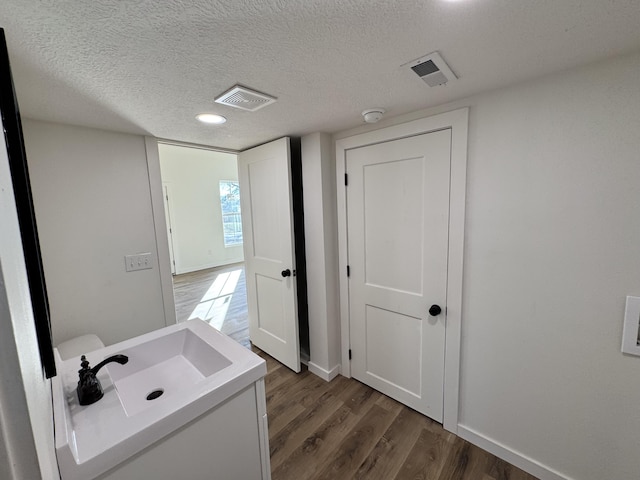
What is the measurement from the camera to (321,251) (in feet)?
6.98

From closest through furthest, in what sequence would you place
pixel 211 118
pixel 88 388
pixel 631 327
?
pixel 88 388
pixel 631 327
pixel 211 118

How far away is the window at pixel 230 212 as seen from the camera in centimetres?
667

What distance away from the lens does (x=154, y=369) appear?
1.29 metres

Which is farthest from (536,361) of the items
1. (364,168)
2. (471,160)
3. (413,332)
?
(364,168)

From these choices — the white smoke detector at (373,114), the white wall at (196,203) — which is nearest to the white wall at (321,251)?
the white smoke detector at (373,114)

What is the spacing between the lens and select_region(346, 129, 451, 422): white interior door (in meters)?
1.63

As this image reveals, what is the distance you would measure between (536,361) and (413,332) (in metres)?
0.66

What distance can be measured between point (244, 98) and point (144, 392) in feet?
4.73

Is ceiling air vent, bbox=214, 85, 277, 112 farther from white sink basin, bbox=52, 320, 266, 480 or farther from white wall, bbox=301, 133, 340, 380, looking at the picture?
white sink basin, bbox=52, 320, 266, 480

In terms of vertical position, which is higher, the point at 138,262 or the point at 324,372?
the point at 138,262

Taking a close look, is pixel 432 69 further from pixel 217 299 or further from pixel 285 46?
pixel 217 299

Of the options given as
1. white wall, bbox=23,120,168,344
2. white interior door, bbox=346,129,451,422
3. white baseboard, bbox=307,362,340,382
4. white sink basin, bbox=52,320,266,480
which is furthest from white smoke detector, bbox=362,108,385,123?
white baseboard, bbox=307,362,340,382

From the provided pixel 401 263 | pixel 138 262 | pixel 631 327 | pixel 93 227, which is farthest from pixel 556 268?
pixel 93 227

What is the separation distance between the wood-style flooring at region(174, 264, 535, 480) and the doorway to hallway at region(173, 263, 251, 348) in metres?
1.06
